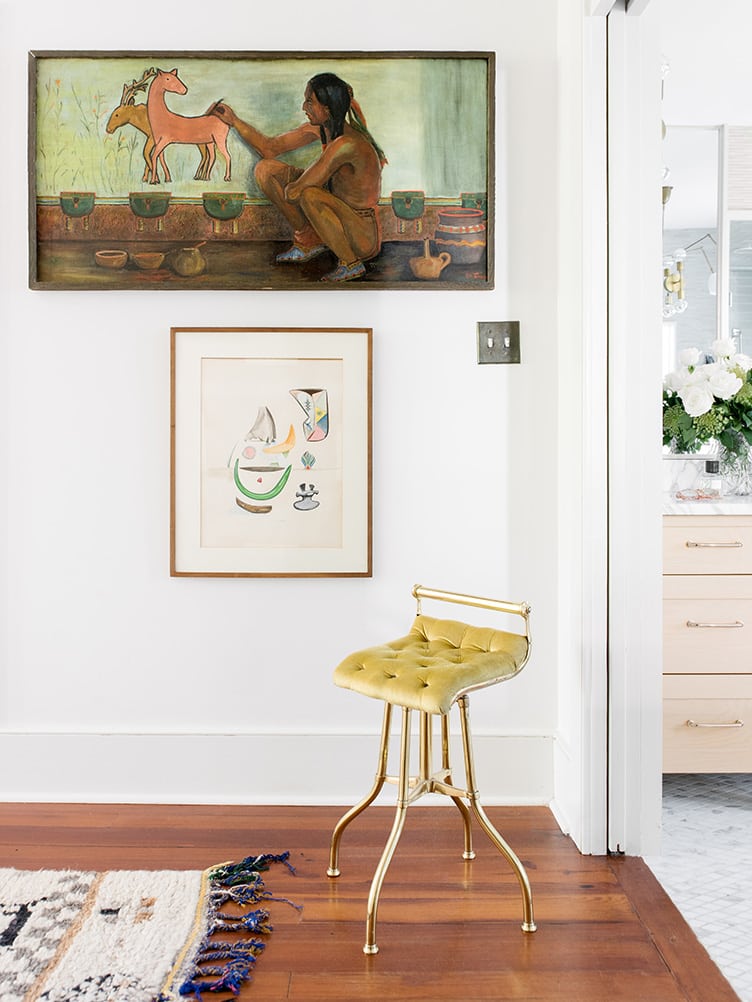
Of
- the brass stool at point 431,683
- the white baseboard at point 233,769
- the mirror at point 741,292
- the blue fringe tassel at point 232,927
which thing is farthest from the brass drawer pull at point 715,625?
the blue fringe tassel at point 232,927

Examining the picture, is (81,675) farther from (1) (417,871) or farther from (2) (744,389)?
(2) (744,389)

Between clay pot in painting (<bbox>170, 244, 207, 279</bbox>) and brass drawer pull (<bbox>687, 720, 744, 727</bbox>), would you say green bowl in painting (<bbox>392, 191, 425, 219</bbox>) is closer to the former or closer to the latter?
clay pot in painting (<bbox>170, 244, 207, 279</bbox>)

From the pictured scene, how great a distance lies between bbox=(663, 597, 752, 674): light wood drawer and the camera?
8.80 ft

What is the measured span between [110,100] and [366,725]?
1978 mm

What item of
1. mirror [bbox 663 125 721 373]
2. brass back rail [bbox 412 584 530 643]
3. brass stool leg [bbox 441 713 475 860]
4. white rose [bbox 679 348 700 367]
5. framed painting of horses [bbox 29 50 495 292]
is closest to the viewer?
brass back rail [bbox 412 584 530 643]

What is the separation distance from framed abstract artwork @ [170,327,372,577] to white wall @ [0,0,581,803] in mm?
58

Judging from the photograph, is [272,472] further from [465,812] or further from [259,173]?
[465,812]

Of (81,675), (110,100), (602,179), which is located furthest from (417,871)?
(110,100)

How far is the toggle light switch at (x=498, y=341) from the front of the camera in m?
2.64

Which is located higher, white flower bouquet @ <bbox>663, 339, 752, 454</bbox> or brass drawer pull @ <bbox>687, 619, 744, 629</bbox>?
white flower bouquet @ <bbox>663, 339, 752, 454</bbox>

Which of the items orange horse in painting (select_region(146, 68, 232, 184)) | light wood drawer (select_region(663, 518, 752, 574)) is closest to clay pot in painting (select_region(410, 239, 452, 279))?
orange horse in painting (select_region(146, 68, 232, 184))

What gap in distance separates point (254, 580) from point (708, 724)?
1415mm

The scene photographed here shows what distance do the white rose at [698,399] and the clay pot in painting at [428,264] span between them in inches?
36.4

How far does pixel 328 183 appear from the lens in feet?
8.63
